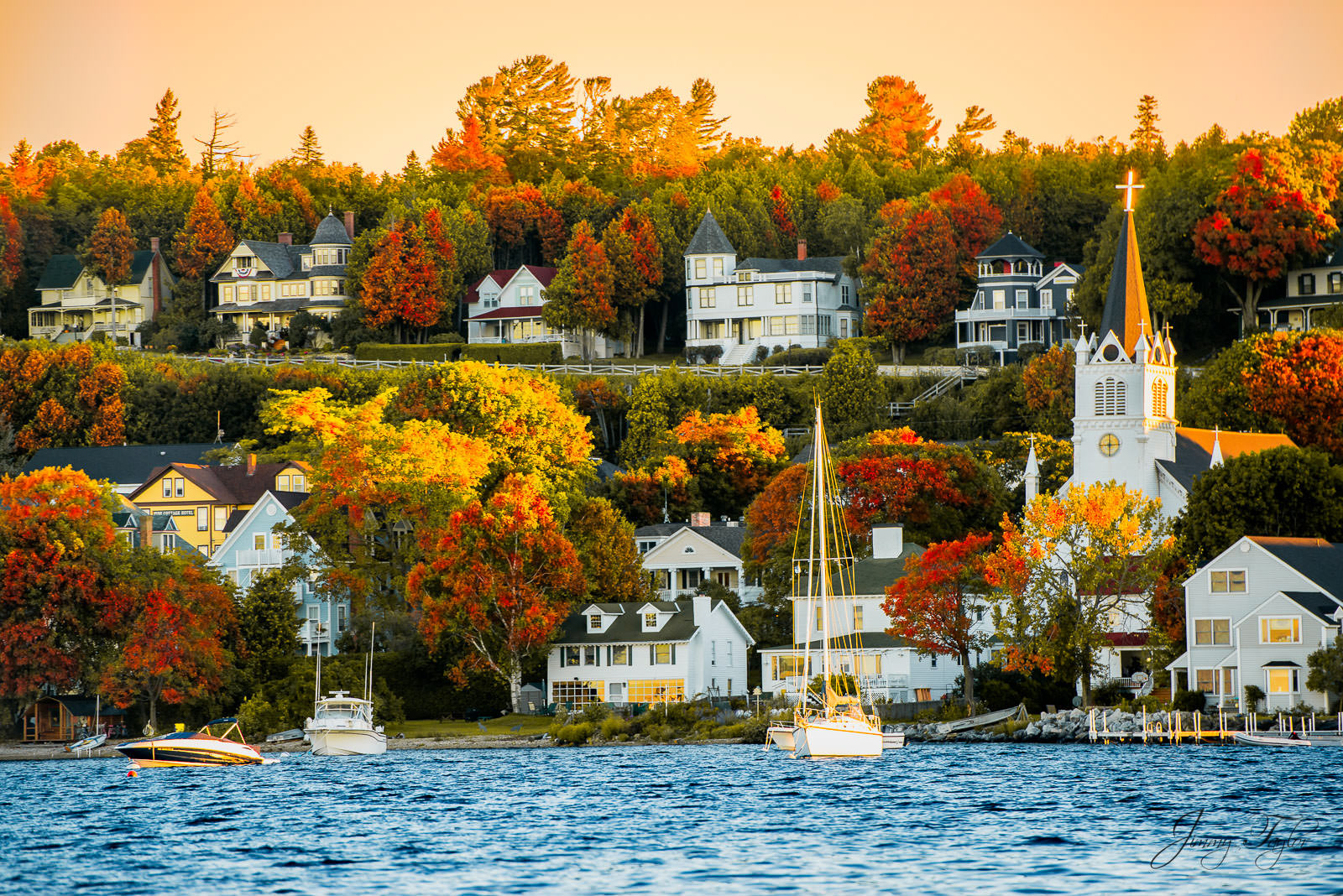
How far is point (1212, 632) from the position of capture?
76.1 metres

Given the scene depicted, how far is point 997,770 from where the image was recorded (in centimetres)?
6344

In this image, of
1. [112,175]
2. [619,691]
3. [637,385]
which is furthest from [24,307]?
[619,691]

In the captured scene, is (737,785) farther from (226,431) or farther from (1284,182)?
(226,431)

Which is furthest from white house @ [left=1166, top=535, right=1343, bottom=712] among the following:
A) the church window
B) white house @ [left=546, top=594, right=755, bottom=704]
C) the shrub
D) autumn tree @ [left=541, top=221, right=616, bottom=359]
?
autumn tree @ [left=541, top=221, right=616, bottom=359]

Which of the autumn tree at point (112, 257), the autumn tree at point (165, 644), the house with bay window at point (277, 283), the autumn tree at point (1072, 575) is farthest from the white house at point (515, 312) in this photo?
the autumn tree at point (1072, 575)

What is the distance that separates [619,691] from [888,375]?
1639 inches

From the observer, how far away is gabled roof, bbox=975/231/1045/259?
448 feet

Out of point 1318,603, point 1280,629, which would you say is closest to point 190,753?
point 1280,629

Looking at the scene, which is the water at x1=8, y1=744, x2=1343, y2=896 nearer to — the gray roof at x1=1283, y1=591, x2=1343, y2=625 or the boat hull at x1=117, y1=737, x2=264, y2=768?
the boat hull at x1=117, y1=737, x2=264, y2=768

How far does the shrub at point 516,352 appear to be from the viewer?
5586 inches

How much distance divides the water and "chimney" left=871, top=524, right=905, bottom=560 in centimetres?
1962

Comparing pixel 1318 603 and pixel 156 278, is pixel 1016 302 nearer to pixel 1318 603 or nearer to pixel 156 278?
pixel 1318 603

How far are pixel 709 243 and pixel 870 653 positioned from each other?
221 ft

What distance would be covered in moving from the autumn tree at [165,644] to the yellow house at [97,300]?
82.6m
